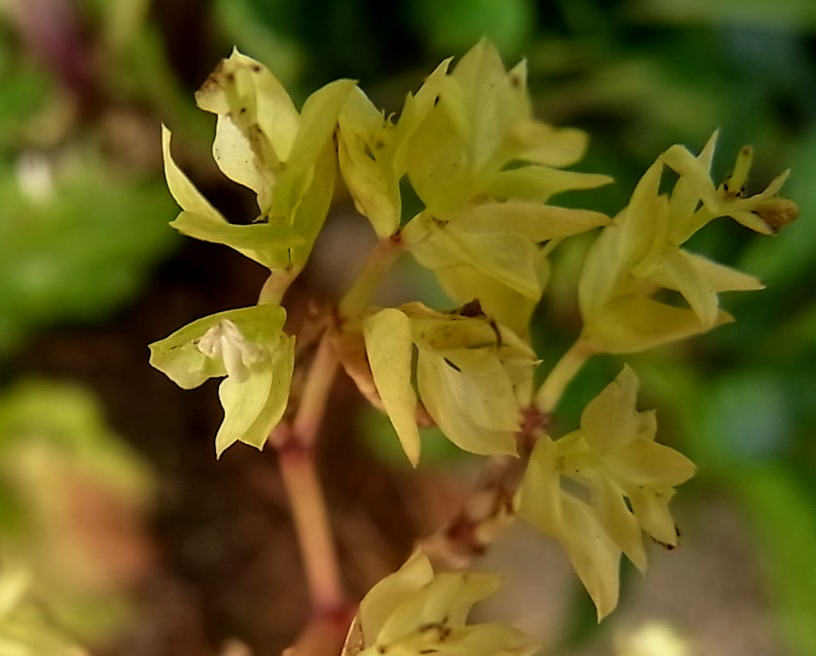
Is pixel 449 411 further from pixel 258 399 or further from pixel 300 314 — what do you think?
pixel 300 314

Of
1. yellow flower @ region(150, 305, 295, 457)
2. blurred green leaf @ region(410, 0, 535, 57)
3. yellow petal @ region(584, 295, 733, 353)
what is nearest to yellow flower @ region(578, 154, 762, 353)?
yellow petal @ region(584, 295, 733, 353)

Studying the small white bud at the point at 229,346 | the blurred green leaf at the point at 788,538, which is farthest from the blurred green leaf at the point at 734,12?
the small white bud at the point at 229,346

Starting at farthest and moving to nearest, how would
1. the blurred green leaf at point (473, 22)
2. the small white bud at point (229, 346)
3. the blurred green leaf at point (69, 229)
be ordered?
the blurred green leaf at point (69, 229) → the blurred green leaf at point (473, 22) → the small white bud at point (229, 346)

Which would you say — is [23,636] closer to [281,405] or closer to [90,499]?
[281,405]

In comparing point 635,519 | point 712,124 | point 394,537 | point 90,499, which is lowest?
point 394,537

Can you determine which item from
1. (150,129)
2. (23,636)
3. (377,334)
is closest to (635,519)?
(377,334)

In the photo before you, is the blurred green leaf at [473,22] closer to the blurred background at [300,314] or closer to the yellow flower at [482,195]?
the blurred background at [300,314]
